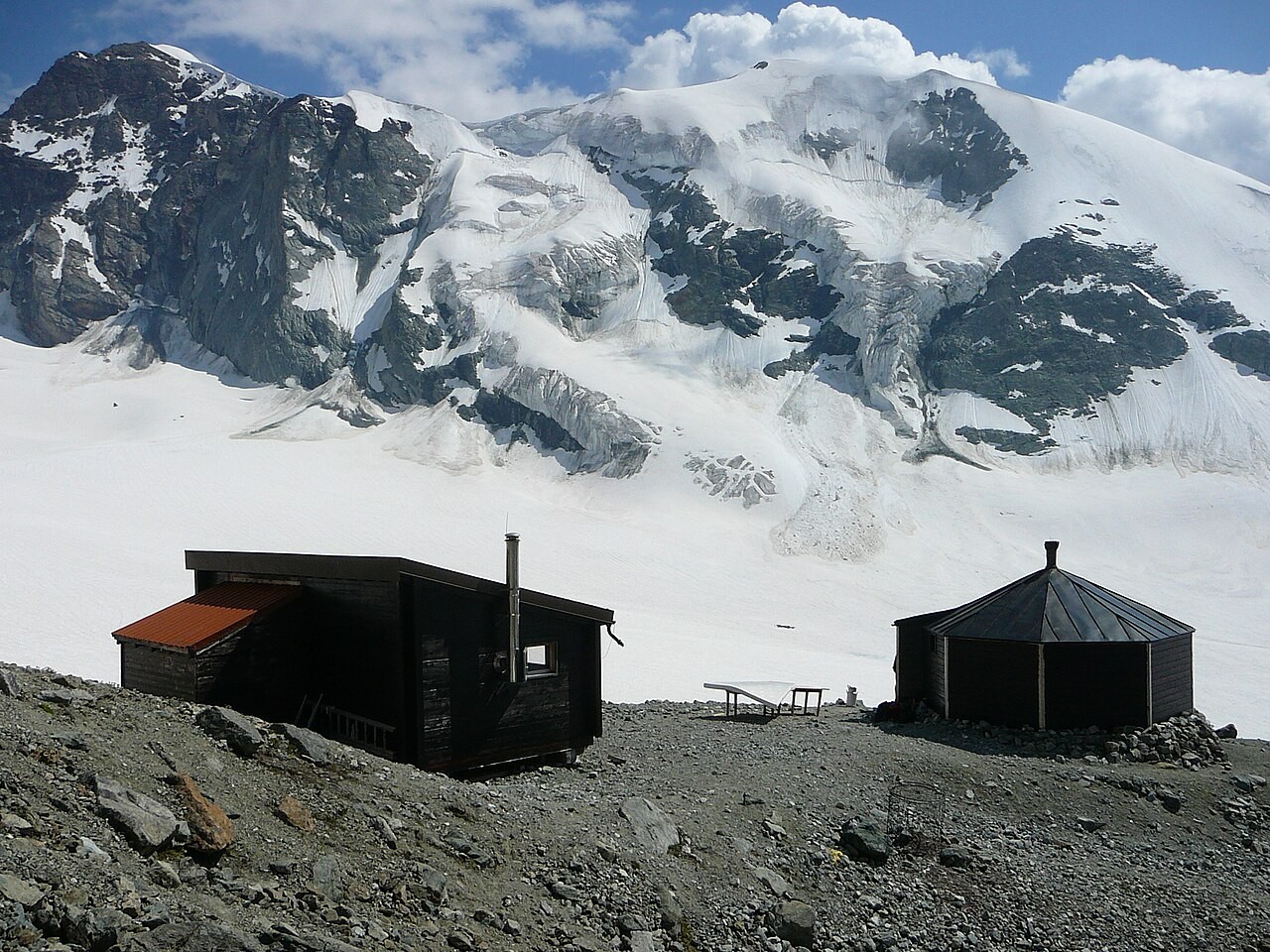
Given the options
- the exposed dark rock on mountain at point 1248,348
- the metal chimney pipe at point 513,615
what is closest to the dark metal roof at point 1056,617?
the metal chimney pipe at point 513,615

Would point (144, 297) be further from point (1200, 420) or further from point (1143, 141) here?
point (1143, 141)

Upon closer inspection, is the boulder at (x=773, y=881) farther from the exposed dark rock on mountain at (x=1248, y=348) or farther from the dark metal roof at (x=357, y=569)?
the exposed dark rock on mountain at (x=1248, y=348)

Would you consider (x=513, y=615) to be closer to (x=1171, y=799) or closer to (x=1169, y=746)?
(x=1171, y=799)

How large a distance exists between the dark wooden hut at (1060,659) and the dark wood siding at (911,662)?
1.22 metres

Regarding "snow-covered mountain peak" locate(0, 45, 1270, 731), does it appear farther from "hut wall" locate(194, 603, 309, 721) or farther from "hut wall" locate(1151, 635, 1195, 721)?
"hut wall" locate(194, 603, 309, 721)

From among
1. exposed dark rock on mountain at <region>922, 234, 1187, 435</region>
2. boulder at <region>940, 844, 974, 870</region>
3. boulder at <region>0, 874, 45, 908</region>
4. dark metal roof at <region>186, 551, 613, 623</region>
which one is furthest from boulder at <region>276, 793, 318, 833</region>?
exposed dark rock on mountain at <region>922, 234, 1187, 435</region>

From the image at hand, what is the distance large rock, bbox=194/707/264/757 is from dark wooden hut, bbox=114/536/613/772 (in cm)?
295

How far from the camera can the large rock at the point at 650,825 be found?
12.2 metres

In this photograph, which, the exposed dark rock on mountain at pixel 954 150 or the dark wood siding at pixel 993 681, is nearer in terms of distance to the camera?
the dark wood siding at pixel 993 681

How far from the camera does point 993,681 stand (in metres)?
21.3

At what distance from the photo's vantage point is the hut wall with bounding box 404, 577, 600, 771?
14570 mm

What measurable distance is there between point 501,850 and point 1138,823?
10981mm

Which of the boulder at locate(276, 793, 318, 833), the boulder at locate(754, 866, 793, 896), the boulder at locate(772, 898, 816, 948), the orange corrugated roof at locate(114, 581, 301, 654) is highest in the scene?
the orange corrugated roof at locate(114, 581, 301, 654)

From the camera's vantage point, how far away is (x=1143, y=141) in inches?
4855
